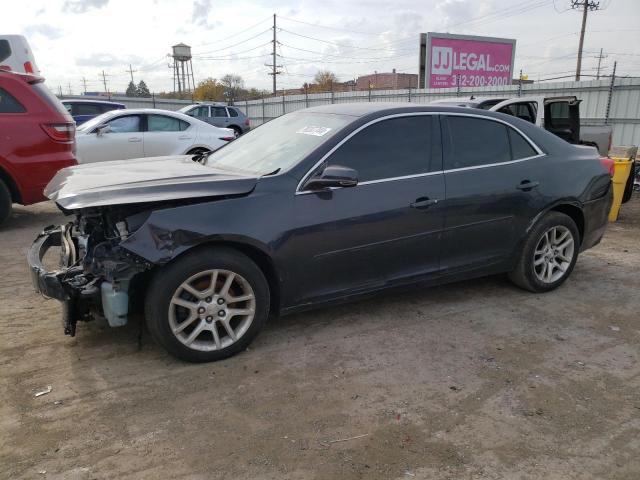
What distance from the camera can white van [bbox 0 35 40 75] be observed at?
420 inches

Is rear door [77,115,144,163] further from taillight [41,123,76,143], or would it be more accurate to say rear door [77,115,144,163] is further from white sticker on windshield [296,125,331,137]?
white sticker on windshield [296,125,331,137]

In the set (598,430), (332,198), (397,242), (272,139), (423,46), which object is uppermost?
(423,46)

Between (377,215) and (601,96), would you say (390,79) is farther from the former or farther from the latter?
(377,215)

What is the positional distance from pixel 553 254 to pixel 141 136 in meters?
7.72

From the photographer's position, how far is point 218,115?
2031 cm

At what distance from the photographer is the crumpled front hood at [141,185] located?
312 centimetres

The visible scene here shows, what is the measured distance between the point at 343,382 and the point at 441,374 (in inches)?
25.3

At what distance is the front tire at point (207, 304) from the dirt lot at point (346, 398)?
0.50 ft

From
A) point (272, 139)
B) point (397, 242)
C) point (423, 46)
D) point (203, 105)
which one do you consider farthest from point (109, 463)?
point (423, 46)

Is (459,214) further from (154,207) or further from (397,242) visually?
(154,207)

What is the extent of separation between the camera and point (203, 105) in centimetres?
2005

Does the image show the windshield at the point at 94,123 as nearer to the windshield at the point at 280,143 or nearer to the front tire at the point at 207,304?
the windshield at the point at 280,143

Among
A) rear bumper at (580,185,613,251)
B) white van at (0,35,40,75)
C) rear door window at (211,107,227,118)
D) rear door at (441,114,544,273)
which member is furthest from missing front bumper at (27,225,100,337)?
rear door window at (211,107,227,118)

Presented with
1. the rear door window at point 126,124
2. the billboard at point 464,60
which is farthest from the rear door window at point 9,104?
the billboard at point 464,60
